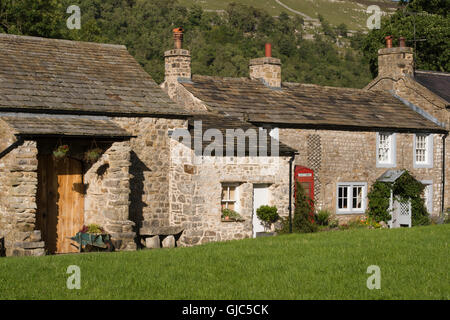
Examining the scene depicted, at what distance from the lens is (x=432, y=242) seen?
16.7m

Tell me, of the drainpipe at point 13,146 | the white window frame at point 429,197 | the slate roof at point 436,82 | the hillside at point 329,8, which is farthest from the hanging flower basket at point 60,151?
the hillside at point 329,8

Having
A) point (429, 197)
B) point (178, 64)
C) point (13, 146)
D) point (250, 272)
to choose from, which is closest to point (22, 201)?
point (13, 146)

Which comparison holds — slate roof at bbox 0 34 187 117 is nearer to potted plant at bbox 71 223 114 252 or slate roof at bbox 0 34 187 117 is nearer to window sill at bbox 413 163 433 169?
potted plant at bbox 71 223 114 252

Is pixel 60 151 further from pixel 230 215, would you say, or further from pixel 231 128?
pixel 231 128

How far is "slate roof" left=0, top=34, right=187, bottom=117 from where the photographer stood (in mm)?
18047

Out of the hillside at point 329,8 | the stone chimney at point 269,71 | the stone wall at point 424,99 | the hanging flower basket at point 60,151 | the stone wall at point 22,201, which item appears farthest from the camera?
the hillside at point 329,8

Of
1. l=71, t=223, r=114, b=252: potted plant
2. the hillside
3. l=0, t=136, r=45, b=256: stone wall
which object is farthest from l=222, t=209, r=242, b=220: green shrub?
the hillside

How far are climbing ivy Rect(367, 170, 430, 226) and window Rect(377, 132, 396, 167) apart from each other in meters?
0.87

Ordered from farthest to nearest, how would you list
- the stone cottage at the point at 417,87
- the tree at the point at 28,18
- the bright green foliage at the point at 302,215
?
the tree at the point at 28,18, the stone cottage at the point at 417,87, the bright green foliage at the point at 302,215

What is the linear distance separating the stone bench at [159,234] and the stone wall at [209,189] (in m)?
0.31

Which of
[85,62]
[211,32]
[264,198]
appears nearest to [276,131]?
[264,198]

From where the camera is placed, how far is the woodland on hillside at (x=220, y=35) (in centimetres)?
3509

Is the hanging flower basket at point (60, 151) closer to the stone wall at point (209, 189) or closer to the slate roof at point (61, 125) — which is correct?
the slate roof at point (61, 125)

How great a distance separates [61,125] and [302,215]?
843cm
